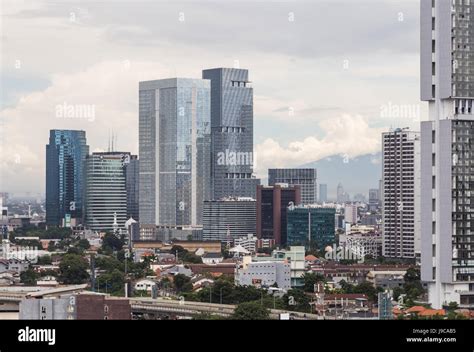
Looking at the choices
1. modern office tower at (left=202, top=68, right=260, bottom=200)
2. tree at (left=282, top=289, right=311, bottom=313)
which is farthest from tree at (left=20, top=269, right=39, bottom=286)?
modern office tower at (left=202, top=68, right=260, bottom=200)

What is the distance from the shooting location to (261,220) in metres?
25.7

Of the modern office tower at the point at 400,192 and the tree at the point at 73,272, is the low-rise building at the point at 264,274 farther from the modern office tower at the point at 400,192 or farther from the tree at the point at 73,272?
the modern office tower at the point at 400,192

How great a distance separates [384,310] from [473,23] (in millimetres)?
4119

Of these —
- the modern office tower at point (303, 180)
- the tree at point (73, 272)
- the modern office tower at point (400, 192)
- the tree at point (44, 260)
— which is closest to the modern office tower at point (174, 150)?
the modern office tower at point (303, 180)

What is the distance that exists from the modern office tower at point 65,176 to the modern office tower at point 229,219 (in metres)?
3.01

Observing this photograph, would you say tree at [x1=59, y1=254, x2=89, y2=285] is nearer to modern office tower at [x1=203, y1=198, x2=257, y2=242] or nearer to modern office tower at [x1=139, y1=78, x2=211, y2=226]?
modern office tower at [x1=203, y1=198, x2=257, y2=242]

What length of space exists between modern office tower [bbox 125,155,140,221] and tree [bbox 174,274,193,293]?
13.2m

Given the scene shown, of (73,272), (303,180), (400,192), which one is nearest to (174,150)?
(303,180)

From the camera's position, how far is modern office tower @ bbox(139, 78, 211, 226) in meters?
29.8

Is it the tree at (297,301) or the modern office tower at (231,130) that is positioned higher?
the modern office tower at (231,130)

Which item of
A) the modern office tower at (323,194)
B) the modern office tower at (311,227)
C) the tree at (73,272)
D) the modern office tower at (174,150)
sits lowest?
the tree at (73,272)

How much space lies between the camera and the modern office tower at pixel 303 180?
2633 centimetres

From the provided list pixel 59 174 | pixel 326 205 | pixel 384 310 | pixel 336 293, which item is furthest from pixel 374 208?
pixel 384 310
